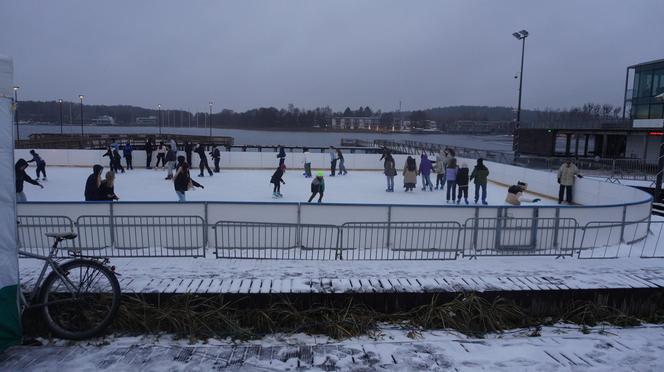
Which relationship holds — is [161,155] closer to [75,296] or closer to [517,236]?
[517,236]

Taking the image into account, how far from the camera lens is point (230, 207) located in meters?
8.95

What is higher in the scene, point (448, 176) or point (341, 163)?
point (448, 176)

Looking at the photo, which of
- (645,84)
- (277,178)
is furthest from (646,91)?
(277,178)

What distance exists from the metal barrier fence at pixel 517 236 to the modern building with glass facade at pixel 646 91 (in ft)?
83.0

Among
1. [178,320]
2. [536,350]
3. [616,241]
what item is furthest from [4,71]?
[616,241]

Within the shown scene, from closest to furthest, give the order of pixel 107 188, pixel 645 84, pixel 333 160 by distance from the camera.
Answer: pixel 107 188, pixel 333 160, pixel 645 84

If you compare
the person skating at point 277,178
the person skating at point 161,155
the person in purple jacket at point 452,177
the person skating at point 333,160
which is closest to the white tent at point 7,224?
the person skating at point 277,178

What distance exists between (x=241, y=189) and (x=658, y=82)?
27613 mm

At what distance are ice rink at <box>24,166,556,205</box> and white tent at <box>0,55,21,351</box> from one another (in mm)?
11033

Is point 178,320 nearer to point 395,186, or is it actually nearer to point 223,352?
point 223,352

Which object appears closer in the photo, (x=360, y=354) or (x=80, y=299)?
(x=360, y=354)

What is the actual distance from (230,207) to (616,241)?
747 cm

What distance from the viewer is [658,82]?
1207 inches

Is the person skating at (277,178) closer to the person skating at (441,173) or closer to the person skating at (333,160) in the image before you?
the person skating at (441,173)
